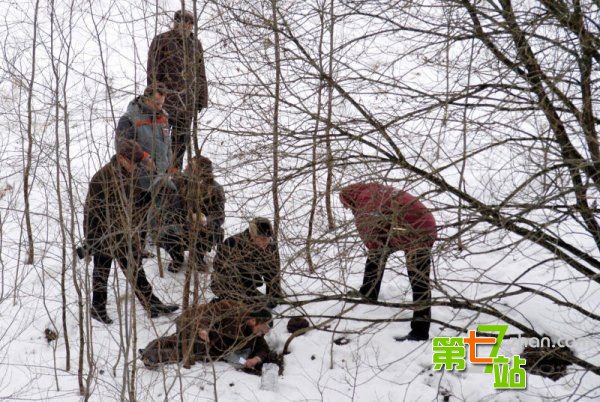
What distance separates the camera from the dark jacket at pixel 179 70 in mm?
5539

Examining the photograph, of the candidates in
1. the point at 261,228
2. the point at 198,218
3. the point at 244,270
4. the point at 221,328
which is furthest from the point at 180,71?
the point at 221,328

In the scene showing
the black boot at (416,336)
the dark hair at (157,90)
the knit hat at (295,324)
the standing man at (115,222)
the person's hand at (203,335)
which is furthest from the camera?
the knit hat at (295,324)

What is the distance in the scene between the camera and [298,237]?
17.0ft

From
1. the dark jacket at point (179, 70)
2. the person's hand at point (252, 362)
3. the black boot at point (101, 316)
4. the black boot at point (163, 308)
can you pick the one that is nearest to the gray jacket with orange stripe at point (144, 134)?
the dark jacket at point (179, 70)

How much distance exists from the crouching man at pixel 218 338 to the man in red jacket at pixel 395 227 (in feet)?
3.59

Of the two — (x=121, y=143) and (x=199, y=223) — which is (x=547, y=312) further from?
(x=121, y=143)

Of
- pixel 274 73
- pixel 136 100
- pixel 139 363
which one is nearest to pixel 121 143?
pixel 136 100

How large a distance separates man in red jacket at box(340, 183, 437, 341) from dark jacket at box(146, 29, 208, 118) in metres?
1.50

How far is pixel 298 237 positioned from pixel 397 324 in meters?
1.95

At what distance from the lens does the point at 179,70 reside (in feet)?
20.1


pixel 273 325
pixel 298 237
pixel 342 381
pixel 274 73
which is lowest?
pixel 342 381

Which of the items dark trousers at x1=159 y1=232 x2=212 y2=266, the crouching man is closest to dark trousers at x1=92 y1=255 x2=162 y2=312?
dark trousers at x1=159 y1=232 x2=212 y2=266

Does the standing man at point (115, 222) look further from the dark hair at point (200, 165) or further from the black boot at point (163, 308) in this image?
the dark hair at point (200, 165)

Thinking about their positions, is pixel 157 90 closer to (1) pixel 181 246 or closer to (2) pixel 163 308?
(1) pixel 181 246
